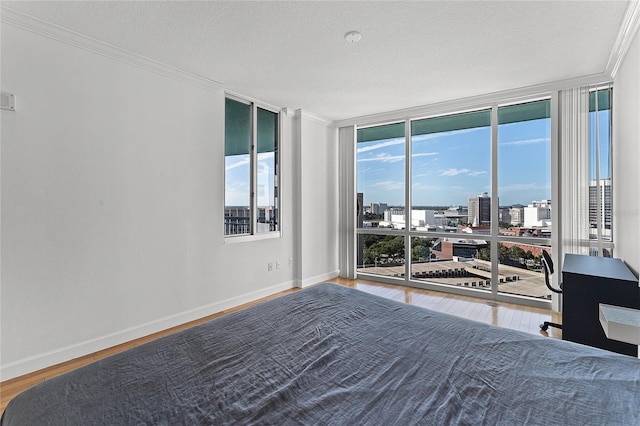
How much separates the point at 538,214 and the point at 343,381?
3870mm

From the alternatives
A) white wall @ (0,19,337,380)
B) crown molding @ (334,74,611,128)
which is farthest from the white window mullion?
white wall @ (0,19,337,380)

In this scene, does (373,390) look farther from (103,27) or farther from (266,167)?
(266,167)

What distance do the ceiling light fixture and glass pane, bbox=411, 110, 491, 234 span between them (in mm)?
2508

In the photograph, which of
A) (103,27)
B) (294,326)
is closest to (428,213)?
(294,326)

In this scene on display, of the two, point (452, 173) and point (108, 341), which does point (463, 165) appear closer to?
point (452, 173)

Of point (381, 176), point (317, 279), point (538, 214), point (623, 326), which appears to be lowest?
point (317, 279)

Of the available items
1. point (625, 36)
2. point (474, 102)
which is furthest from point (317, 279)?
point (625, 36)

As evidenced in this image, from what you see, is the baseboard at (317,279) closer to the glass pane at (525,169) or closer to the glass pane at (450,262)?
the glass pane at (450,262)

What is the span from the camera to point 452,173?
4.57 metres

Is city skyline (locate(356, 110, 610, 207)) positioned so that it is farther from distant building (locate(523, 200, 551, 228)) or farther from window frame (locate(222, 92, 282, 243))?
window frame (locate(222, 92, 282, 243))

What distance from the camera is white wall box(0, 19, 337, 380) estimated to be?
237 cm

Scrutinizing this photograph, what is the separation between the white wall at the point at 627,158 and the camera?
249 centimetres

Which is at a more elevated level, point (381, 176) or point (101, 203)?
point (381, 176)

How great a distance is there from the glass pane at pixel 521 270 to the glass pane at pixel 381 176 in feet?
4.97
